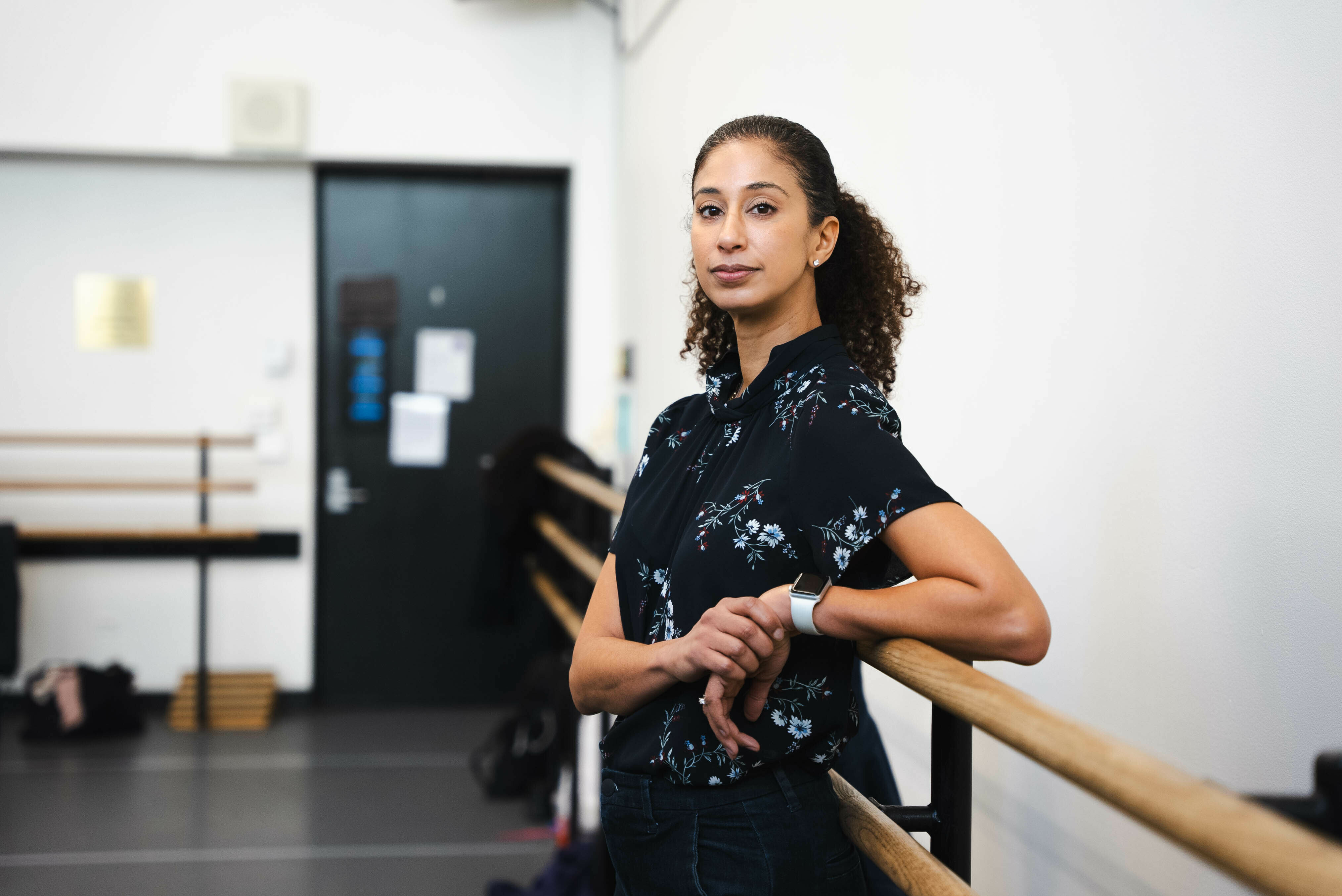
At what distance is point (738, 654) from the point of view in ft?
2.78

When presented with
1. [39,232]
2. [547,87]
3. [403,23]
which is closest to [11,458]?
[39,232]

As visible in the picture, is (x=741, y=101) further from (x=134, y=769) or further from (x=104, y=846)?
(x=134, y=769)

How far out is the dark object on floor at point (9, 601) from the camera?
3826 millimetres

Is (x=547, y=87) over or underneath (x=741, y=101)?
over

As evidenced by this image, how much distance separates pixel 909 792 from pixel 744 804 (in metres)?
0.83

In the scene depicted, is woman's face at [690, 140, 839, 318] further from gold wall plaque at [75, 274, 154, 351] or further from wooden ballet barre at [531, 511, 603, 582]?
gold wall plaque at [75, 274, 154, 351]

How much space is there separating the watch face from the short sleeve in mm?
25

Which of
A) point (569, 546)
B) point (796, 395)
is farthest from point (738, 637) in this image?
point (569, 546)

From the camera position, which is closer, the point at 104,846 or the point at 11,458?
the point at 104,846

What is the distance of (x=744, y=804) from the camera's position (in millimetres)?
929

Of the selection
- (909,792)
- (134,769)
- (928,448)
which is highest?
(928,448)

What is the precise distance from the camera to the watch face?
32.8 inches

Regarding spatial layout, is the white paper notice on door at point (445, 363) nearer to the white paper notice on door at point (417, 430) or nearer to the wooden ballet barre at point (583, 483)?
the white paper notice on door at point (417, 430)

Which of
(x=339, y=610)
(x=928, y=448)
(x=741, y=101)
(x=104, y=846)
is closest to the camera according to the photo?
(x=928, y=448)
